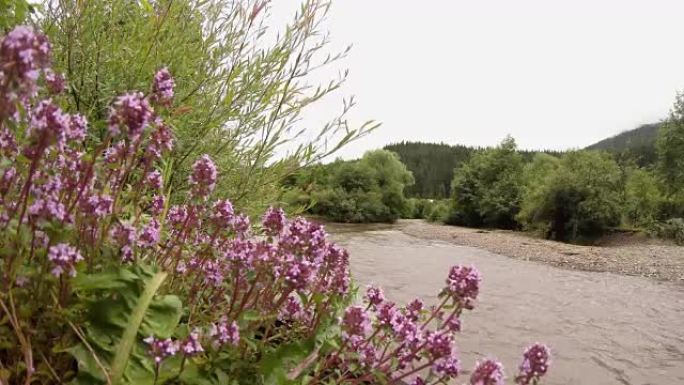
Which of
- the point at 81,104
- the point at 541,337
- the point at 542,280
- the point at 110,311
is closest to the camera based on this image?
the point at 110,311

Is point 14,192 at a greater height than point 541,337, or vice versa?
point 14,192

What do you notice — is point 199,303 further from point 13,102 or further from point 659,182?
point 659,182

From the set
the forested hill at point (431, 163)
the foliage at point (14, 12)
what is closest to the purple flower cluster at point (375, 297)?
the foliage at point (14, 12)

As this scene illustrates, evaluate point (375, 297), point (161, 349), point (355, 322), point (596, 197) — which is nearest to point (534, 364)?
point (355, 322)

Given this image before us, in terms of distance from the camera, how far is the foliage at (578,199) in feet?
Result: 127

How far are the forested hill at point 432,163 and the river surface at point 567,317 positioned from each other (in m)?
76.8

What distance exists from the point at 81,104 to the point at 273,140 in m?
1.10

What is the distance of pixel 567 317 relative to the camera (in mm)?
12828

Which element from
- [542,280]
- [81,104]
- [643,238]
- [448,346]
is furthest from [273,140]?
[643,238]

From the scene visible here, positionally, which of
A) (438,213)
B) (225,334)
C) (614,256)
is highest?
(438,213)

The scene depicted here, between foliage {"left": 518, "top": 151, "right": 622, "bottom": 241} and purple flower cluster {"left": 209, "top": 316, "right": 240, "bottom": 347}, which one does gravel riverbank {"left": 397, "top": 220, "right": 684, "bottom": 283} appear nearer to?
foliage {"left": 518, "top": 151, "right": 622, "bottom": 241}

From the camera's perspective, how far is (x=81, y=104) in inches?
112

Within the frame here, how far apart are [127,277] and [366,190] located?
192 feet

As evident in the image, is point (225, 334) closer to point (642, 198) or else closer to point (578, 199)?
point (578, 199)
